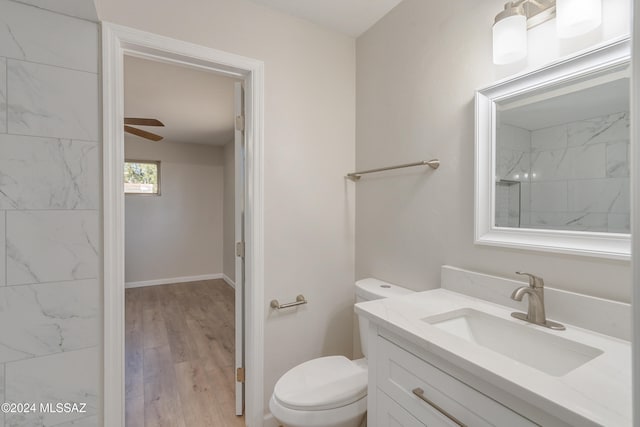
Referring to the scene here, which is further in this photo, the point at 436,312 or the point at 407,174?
the point at 407,174

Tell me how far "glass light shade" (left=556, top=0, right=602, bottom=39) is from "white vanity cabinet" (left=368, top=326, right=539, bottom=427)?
3.68ft

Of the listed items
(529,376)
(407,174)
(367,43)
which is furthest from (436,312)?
(367,43)

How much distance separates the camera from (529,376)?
0.63m

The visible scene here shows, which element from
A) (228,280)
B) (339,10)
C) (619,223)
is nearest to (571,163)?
(619,223)

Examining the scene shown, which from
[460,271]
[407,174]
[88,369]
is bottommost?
[88,369]

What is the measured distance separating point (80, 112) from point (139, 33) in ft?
1.47

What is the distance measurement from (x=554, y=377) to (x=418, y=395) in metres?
0.36

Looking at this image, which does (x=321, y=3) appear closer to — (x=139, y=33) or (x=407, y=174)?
(x=139, y=33)

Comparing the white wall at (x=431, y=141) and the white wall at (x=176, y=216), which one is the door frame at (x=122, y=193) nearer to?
the white wall at (x=431, y=141)

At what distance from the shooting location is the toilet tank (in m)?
1.52

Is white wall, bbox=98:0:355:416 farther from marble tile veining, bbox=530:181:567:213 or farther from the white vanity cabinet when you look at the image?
marble tile veining, bbox=530:181:567:213

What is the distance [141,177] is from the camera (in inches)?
179

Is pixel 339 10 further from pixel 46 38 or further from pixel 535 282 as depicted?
pixel 535 282

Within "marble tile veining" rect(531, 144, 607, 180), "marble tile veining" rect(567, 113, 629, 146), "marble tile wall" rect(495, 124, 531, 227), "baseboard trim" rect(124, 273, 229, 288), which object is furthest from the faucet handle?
"baseboard trim" rect(124, 273, 229, 288)
